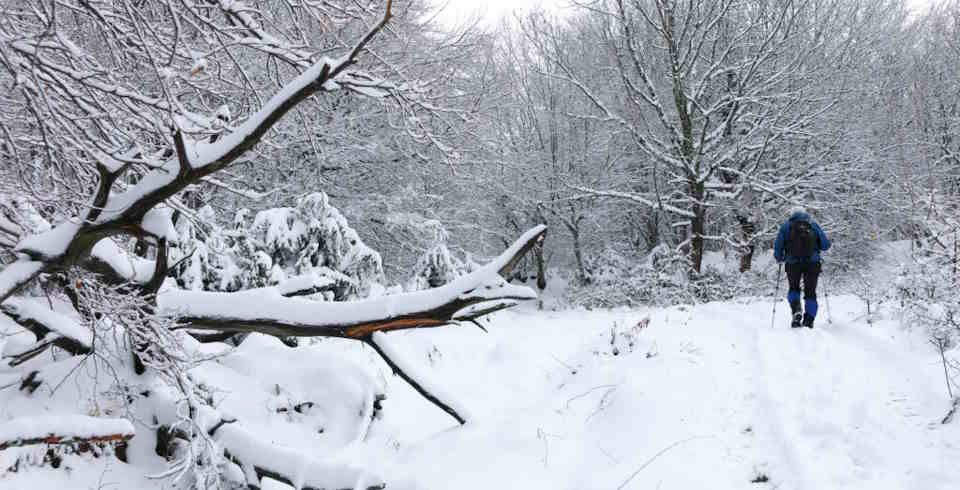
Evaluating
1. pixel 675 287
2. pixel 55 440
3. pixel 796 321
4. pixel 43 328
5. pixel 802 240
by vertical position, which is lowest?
pixel 675 287

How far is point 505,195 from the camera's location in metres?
22.0

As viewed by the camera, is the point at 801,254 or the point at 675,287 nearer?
the point at 801,254

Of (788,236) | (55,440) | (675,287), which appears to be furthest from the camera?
(675,287)

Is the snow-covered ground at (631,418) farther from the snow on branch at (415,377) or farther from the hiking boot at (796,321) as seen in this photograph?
the hiking boot at (796,321)

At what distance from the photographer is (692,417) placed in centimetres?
451

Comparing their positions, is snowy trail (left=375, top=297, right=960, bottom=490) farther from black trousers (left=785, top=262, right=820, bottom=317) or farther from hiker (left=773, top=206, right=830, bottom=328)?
hiker (left=773, top=206, right=830, bottom=328)

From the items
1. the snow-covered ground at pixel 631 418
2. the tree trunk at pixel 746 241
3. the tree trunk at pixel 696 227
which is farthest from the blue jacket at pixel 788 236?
the tree trunk at pixel 746 241

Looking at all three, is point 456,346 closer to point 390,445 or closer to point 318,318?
point 390,445

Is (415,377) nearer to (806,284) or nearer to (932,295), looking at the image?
(806,284)

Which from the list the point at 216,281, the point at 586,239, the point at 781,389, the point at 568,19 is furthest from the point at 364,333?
the point at 586,239

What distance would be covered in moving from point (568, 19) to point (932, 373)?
55.3 ft

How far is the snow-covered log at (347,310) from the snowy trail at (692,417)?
1.16 m

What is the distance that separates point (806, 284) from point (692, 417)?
4.30 metres

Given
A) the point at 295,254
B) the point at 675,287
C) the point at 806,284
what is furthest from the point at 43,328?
the point at 675,287
